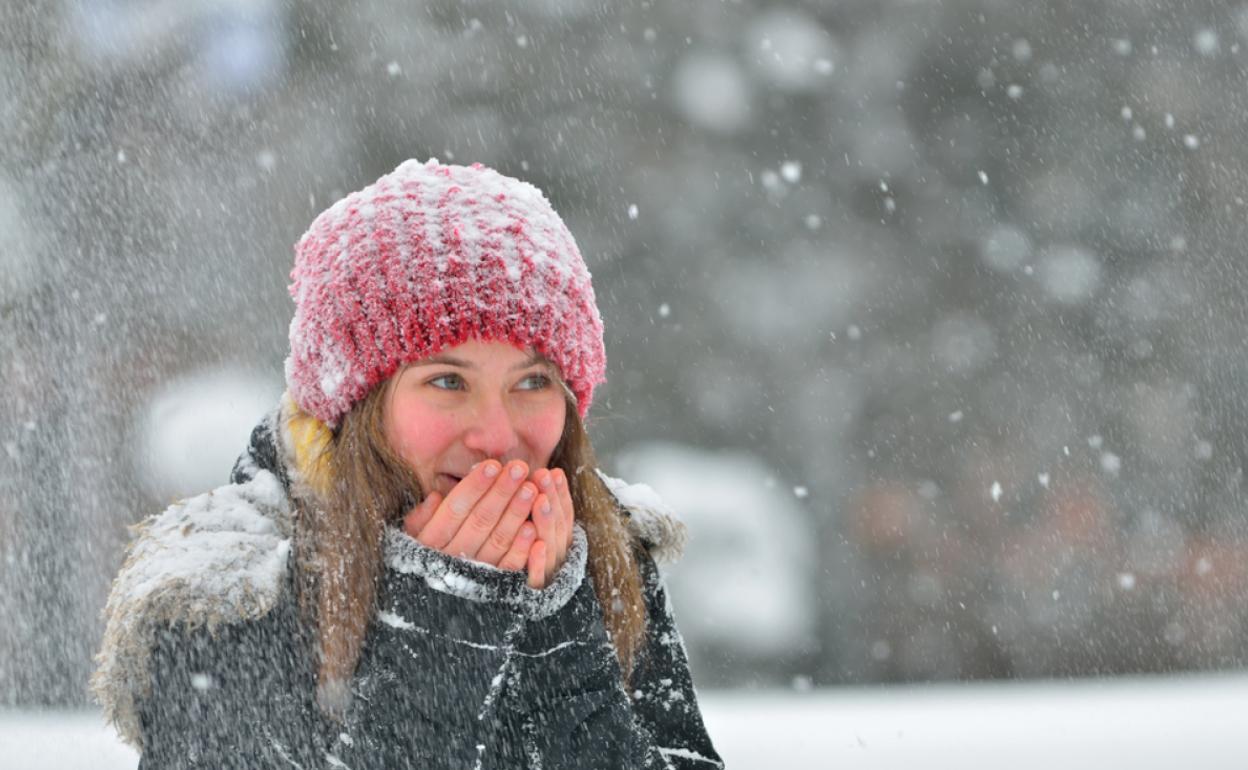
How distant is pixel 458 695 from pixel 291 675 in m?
0.23

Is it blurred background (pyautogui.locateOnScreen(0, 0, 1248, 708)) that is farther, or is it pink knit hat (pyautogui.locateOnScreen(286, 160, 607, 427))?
blurred background (pyautogui.locateOnScreen(0, 0, 1248, 708))

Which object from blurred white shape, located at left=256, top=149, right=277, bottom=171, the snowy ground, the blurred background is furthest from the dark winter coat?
blurred white shape, located at left=256, top=149, right=277, bottom=171

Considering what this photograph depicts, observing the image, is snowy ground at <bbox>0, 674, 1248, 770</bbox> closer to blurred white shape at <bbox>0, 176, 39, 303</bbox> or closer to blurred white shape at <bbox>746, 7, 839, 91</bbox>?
blurred white shape at <bbox>0, 176, 39, 303</bbox>

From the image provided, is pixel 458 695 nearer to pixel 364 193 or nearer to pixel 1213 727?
pixel 364 193

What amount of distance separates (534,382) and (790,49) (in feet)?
24.2

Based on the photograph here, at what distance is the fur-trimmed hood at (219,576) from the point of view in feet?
4.71

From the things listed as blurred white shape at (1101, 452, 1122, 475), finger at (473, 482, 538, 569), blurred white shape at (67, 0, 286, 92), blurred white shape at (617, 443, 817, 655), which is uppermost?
blurred white shape at (67, 0, 286, 92)

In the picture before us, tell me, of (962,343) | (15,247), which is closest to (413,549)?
(15,247)

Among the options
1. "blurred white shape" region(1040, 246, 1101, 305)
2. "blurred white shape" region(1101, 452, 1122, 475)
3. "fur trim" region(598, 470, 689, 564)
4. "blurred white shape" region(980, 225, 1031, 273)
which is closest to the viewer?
"fur trim" region(598, 470, 689, 564)

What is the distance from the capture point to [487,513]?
1.46 meters

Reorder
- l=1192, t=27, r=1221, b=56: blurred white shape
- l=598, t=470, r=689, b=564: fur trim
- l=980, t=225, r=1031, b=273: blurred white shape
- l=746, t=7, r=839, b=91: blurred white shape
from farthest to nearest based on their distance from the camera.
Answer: l=746, t=7, r=839, b=91: blurred white shape < l=1192, t=27, r=1221, b=56: blurred white shape < l=980, t=225, r=1031, b=273: blurred white shape < l=598, t=470, r=689, b=564: fur trim

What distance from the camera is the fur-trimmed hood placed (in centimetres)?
143

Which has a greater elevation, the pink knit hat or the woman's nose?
the pink knit hat

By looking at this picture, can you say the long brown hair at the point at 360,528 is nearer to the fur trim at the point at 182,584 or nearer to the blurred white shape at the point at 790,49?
the fur trim at the point at 182,584
